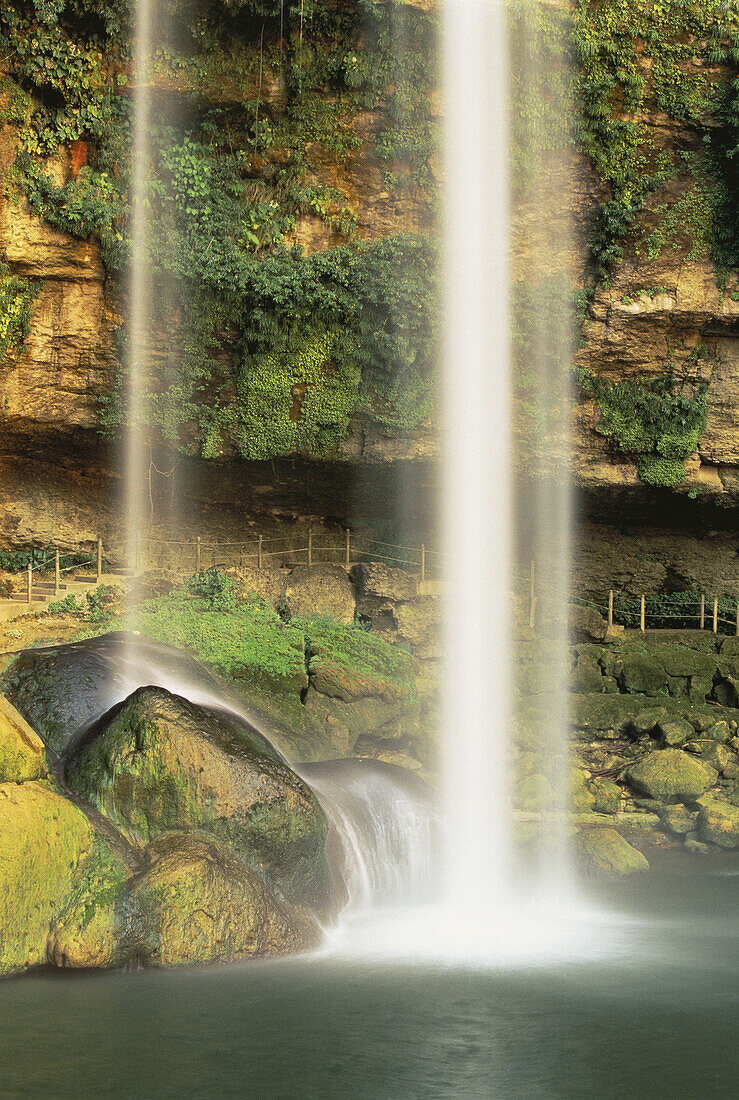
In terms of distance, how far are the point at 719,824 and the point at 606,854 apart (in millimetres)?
2284

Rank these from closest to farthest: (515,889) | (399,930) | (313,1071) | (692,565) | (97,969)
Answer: (313,1071) → (97,969) → (399,930) → (515,889) → (692,565)

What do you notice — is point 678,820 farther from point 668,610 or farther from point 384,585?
point 668,610

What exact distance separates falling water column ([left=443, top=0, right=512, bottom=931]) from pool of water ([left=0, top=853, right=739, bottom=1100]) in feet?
22.2

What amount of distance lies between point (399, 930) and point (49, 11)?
47.9 feet

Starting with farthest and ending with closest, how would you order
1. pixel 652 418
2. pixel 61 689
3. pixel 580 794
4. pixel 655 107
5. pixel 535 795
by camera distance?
pixel 652 418
pixel 655 107
pixel 580 794
pixel 535 795
pixel 61 689

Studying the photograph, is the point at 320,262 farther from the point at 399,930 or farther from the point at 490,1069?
the point at 490,1069

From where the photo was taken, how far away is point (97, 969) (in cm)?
764

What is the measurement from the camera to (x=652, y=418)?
1723 cm

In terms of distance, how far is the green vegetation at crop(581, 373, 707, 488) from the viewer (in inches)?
674

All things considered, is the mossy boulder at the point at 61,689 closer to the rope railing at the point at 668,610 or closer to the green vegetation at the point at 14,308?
the green vegetation at the point at 14,308

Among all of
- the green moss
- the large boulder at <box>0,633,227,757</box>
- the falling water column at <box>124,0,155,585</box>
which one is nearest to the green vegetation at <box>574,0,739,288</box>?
the falling water column at <box>124,0,155,585</box>

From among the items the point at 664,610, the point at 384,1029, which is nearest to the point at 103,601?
the point at 664,610

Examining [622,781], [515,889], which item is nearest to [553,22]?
[622,781]

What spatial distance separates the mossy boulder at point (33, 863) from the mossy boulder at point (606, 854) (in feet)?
21.6
